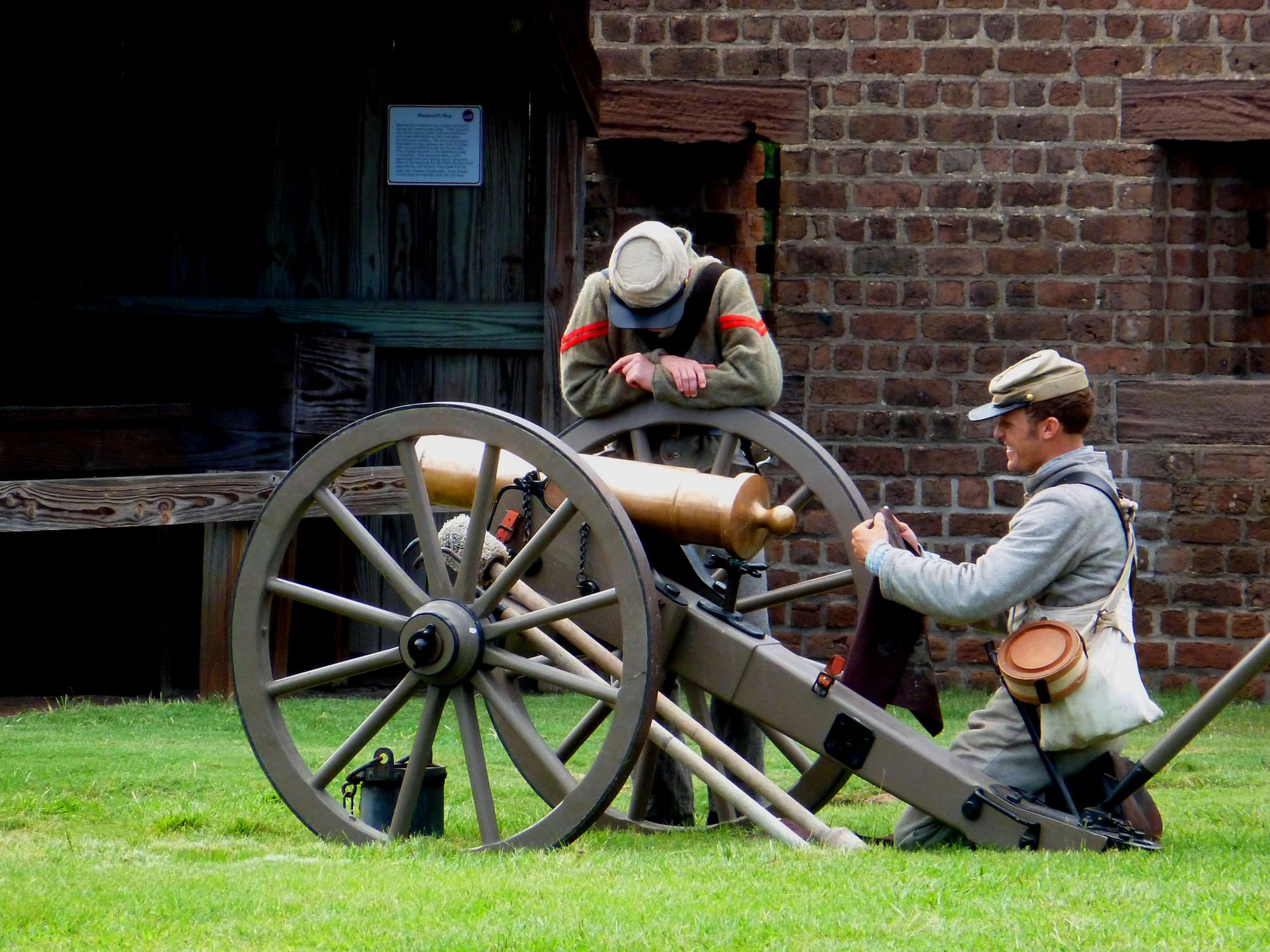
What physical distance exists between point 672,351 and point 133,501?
3027mm

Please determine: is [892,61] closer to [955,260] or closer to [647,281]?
[955,260]

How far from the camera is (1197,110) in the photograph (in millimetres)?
8461

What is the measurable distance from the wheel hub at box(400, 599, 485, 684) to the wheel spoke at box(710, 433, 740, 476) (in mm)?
1106

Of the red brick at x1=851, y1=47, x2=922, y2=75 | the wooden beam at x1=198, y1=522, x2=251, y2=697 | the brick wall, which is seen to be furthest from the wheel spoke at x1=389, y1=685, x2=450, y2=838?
the red brick at x1=851, y1=47, x2=922, y2=75

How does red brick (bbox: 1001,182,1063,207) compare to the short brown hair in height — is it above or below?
above

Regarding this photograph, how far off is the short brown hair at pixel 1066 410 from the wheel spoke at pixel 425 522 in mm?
1485

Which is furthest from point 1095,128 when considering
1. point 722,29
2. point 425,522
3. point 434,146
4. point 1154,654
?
point 425,522

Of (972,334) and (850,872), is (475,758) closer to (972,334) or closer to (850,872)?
(850,872)

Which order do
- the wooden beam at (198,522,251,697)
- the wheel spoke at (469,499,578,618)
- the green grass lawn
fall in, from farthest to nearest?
1. the wooden beam at (198,522,251,697)
2. the wheel spoke at (469,499,578,618)
3. the green grass lawn

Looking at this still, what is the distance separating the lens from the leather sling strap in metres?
5.24

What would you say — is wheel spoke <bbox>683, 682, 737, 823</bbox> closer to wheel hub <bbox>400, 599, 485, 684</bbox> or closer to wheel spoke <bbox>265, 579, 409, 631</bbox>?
wheel hub <bbox>400, 599, 485, 684</bbox>

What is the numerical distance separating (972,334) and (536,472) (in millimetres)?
4565

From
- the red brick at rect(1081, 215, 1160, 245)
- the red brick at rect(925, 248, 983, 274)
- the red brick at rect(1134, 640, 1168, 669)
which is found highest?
the red brick at rect(1081, 215, 1160, 245)

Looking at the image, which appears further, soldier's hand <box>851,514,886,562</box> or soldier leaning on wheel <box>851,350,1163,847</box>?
soldier's hand <box>851,514,886,562</box>
